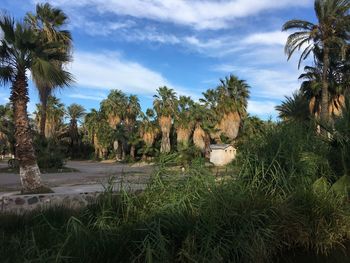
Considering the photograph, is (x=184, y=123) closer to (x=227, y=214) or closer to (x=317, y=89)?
(x=317, y=89)

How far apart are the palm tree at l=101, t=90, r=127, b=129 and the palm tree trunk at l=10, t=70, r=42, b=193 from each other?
177 ft

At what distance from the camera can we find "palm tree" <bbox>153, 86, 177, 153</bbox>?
57.3 meters

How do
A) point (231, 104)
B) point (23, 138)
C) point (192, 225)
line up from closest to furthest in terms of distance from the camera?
1. point (192, 225)
2. point (23, 138)
3. point (231, 104)

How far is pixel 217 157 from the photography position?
4388 centimetres

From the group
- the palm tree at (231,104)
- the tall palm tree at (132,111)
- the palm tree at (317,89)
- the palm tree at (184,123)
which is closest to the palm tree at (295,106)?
the palm tree at (317,89)

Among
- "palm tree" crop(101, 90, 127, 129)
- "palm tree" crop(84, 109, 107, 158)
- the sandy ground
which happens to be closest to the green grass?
the sandy ground

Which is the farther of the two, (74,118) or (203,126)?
(74,118)

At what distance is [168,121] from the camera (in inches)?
2256

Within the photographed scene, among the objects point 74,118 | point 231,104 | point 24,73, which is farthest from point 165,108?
point 24,73

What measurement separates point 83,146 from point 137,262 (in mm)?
73201

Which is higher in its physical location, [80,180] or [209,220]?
[209,220]

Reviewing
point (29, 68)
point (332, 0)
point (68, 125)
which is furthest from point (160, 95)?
point (29, 68)

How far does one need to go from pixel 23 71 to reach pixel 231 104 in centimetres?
3776

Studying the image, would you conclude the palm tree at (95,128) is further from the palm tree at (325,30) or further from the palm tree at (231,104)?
the palm tree at (325,30)
